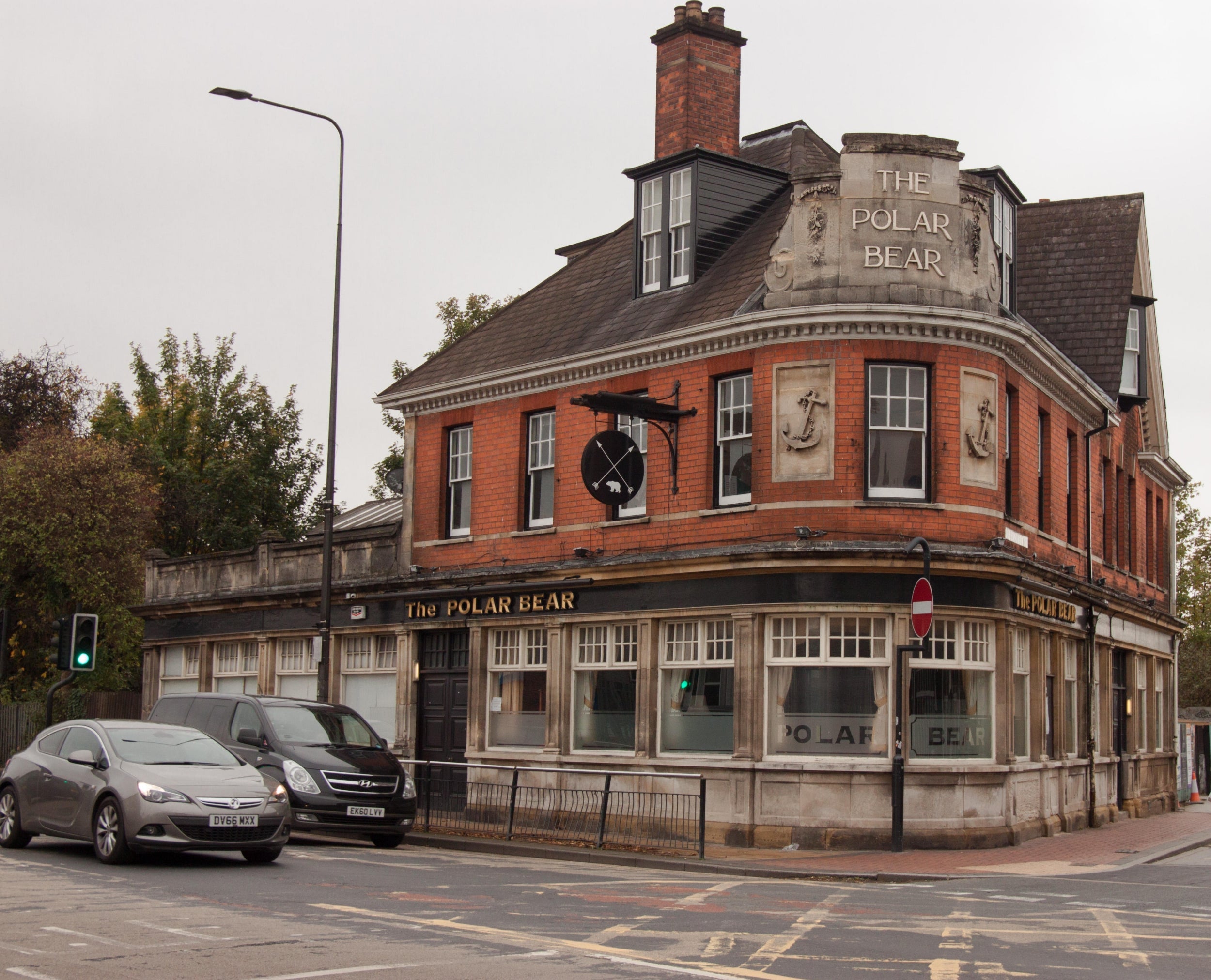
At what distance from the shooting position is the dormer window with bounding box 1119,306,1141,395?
94.9 ft

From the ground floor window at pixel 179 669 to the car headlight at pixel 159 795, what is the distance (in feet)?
61.2

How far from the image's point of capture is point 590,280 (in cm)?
2781

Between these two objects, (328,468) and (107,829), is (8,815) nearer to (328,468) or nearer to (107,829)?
(107,829)

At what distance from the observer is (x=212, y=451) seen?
53531mm

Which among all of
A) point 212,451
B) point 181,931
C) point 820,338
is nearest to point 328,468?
point 820,338

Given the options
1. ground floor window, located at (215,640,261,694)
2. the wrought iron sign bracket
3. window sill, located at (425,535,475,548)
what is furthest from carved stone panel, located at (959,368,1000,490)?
ground floor window, located at (215,640,261,694)

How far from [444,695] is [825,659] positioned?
29.0 feet

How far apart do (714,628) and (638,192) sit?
8311 millimetres

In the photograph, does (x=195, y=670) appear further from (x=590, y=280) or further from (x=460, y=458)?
(x=590, y=280)

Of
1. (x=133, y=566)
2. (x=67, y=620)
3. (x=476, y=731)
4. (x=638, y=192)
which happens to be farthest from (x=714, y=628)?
(x=133, y=566)

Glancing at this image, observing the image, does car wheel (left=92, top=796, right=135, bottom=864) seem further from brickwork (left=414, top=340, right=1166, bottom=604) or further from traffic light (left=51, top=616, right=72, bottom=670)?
brickwork (left=414, top=340, right=1166, bottom=604)

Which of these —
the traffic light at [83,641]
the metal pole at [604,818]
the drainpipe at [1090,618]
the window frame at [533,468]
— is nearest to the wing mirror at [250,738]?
the metal pole at [604,818]

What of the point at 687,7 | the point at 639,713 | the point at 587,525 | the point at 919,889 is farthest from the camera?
the point at 687,7

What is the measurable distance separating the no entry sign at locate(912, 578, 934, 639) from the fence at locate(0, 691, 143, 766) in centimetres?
2275
